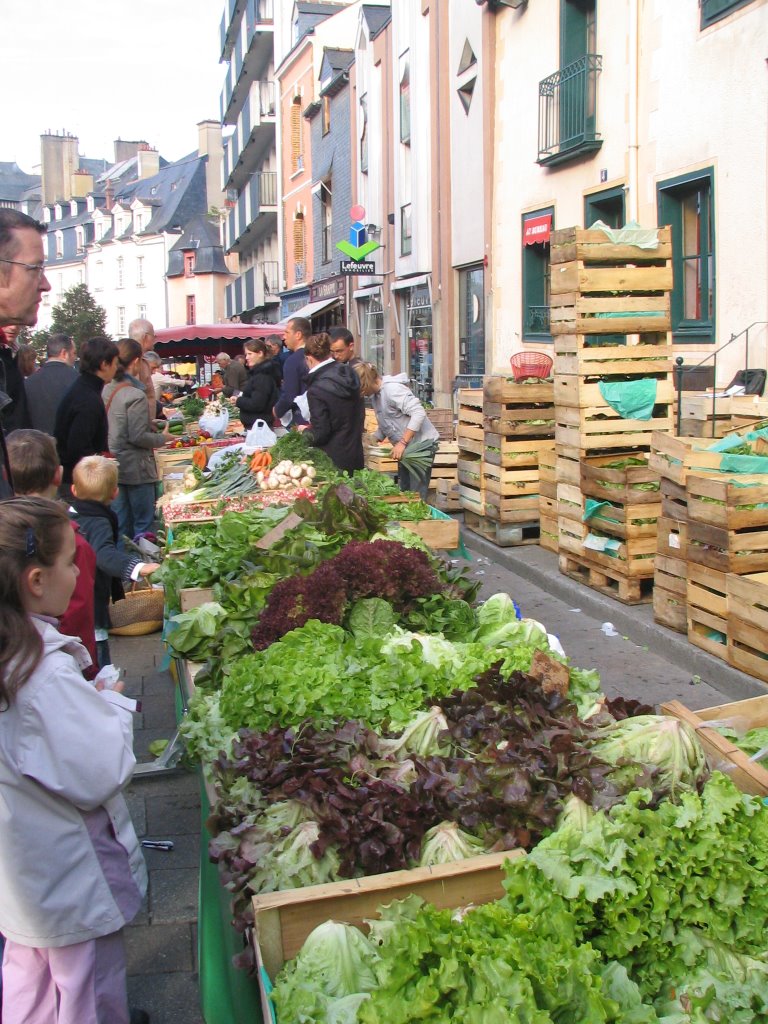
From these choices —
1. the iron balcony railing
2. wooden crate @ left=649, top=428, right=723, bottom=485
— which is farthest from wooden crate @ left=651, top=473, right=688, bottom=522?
the iron balcony railing

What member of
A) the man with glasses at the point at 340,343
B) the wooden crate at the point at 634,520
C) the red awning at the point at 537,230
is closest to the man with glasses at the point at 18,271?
the wooden crate at the point at 634,520

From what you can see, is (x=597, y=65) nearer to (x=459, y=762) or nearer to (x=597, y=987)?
(x=459, y=762)

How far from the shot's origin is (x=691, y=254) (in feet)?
Answer: 35.3

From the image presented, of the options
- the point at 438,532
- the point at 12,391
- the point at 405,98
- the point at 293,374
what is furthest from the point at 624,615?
the point at 405,98

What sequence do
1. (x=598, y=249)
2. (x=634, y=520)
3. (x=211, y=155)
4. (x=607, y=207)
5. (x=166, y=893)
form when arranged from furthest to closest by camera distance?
(x=211, y=155) → (x=607, y=207) → (x=598, y=249) → (x=634, y=520) → (x=166, y=893)

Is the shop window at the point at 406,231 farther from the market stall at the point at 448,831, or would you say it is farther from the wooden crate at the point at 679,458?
the market stall at the point at 448,831

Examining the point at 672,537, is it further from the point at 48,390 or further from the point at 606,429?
the point at 48,390

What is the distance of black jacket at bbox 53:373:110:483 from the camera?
23.4 feet

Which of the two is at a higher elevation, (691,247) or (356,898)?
(691,247)

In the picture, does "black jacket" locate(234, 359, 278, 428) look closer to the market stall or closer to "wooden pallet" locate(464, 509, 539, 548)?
"wooden pallet" locate(464, 509, 539, 548)

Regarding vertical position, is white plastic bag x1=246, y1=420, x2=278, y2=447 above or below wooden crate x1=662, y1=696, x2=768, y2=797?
above

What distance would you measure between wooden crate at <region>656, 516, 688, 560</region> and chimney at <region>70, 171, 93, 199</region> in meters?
81.9

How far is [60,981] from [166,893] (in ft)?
4.67

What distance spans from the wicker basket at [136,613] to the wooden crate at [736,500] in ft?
12.8
